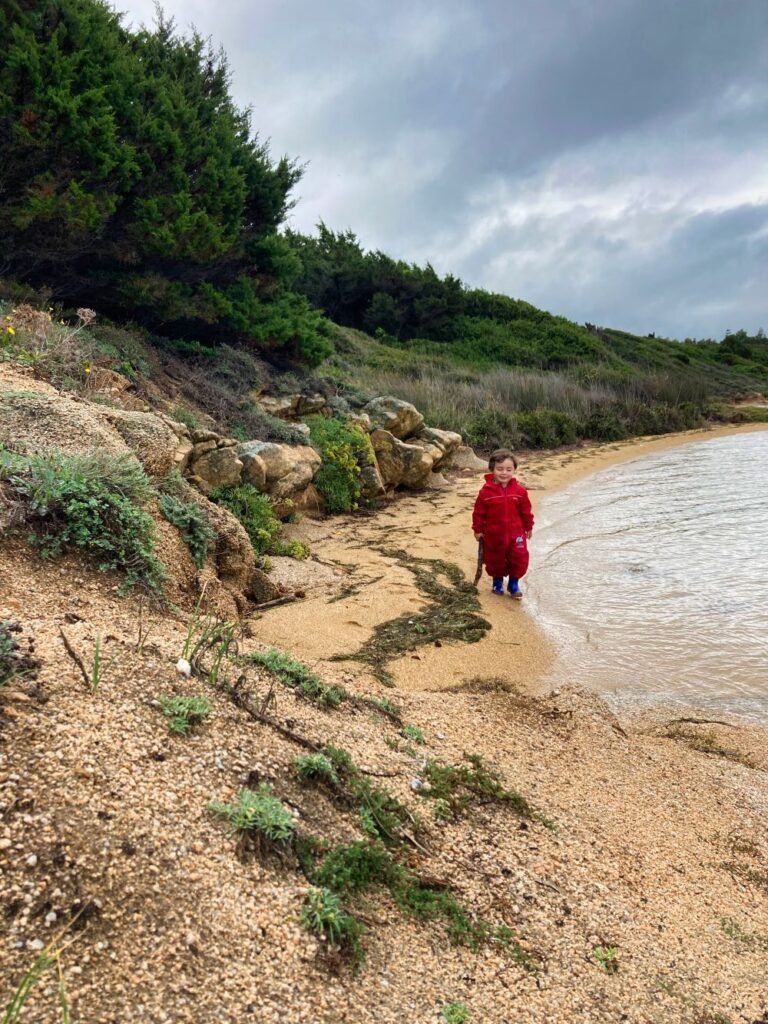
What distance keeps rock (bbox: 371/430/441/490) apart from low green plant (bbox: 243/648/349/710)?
23.7 feet

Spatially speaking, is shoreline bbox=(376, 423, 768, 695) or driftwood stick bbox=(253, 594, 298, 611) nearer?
shoreline bbox=(376, 423, 768, 695)

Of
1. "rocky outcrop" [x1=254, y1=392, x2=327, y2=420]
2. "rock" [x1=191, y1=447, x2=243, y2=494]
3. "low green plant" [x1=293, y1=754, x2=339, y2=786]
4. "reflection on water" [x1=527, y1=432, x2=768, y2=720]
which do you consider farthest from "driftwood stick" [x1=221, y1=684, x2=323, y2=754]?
"rocky outcrop" [x1=254, y1=392, x2=327, y2=420]

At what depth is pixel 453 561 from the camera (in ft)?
22.6

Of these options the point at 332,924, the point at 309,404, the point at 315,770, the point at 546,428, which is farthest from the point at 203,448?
the point at 546,428

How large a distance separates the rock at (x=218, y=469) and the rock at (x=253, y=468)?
0.57 ft

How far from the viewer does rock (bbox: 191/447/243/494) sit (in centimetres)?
666

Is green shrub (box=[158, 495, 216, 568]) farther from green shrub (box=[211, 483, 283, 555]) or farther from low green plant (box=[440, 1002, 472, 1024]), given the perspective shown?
low green plant (box=[440, 1002, 472, 1024])

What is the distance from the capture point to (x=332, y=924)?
66.6 inches

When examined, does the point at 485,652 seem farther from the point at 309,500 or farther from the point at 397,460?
the point at 397,460

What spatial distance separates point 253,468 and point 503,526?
9.54ft

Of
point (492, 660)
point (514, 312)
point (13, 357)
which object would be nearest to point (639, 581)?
point (492, 660)

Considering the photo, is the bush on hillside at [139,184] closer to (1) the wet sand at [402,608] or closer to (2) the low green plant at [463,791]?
(1) the wet sand at [402,608]

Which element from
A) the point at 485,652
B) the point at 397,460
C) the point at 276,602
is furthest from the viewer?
the point at 397,460

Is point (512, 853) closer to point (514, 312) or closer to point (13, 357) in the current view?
point (13, 357)
